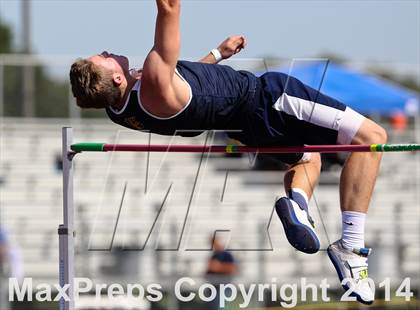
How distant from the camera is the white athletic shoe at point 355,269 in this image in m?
5.73

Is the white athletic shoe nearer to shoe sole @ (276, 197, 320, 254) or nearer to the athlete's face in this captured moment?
shoe sole @ (276, 197, 320, 254)

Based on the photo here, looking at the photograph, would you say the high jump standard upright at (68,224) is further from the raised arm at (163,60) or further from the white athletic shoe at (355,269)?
the white athletic shoe at (355,269)

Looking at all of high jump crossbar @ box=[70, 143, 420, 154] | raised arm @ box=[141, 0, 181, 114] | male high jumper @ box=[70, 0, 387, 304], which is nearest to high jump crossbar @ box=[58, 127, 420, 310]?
high jump crossbar @ box=[70, 143, 420, 154]

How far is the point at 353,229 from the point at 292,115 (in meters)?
0.67

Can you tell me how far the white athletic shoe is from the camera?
5.73 m

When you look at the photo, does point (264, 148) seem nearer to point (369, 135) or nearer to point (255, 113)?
point (255, 113)

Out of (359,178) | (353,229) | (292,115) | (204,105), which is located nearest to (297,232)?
(353,229)

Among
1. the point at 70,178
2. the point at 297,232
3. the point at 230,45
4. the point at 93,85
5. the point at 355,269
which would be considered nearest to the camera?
the point at 93,85

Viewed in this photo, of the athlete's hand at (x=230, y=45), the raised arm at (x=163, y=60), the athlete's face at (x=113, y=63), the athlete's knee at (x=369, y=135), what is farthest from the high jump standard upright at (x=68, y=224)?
the athlete's knee at (x=369, y=135)

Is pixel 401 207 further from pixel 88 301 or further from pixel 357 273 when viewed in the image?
pixel 357 273

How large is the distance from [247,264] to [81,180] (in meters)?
2.65

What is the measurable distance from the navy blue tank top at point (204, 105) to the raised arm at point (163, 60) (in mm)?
132

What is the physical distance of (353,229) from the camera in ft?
19.0

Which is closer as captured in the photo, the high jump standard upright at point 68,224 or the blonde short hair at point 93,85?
the blonde short hair at point 93,85
